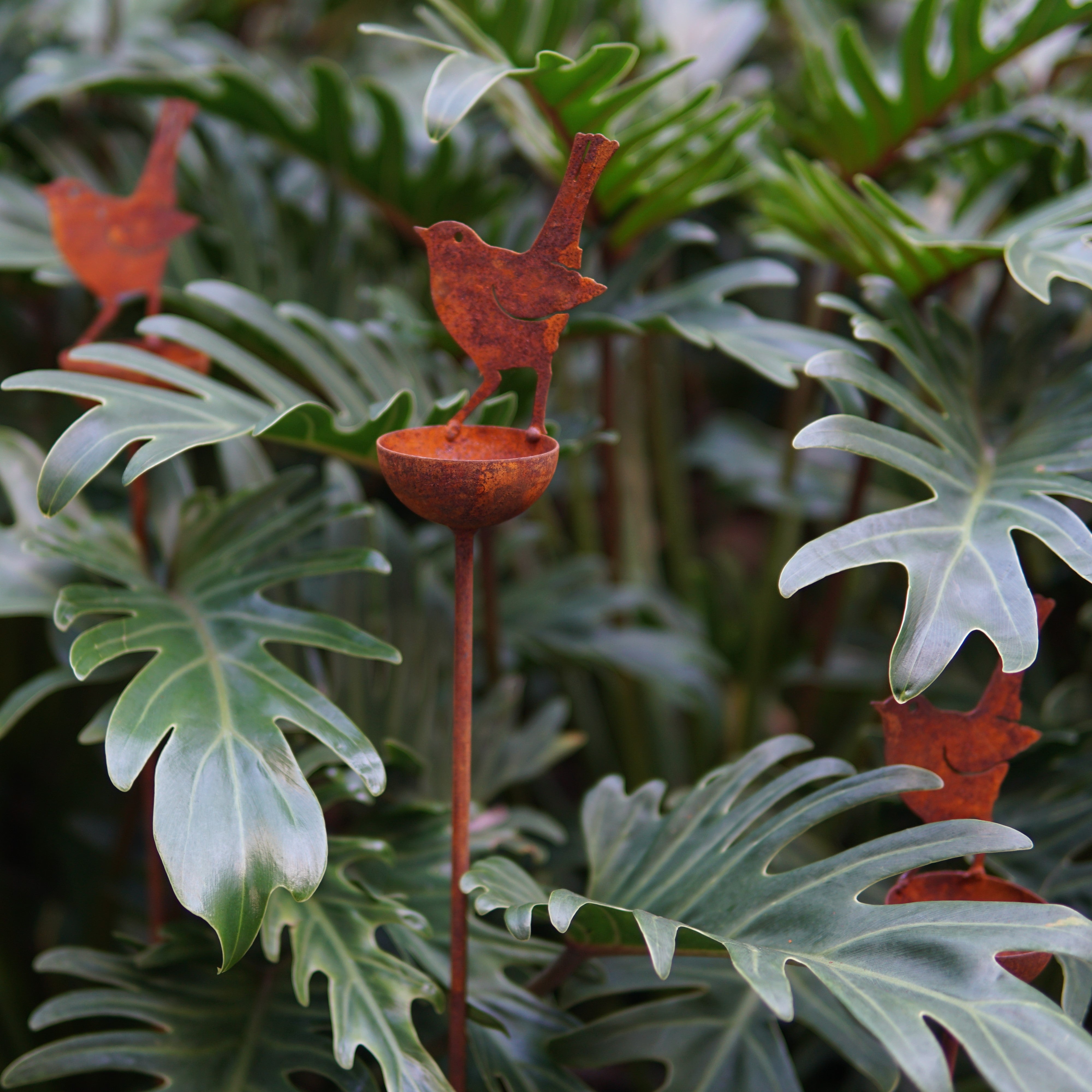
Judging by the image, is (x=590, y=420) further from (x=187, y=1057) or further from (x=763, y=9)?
(x=763, y=9)

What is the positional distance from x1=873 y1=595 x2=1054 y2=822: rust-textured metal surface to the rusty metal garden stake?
24 centimetres

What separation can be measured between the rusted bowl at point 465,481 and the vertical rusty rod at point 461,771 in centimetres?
3

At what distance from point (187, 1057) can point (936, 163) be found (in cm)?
110

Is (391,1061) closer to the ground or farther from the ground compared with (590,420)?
closer to the ground

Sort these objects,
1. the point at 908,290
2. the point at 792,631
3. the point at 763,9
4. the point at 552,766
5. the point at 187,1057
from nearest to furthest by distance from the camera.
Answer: the point at 187,1057, the point at 908,290, the point at 763,9, the point at 792,631, the point at 552,766

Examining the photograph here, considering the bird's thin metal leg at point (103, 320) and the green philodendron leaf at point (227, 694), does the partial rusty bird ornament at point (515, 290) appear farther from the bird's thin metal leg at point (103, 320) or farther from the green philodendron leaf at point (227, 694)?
the bird's thin metal leg at point (103, 320)

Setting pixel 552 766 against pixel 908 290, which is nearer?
pixel 908 290

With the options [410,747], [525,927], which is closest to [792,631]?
[410,747]

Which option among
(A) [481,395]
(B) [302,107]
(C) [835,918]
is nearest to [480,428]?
(A) [481,395]

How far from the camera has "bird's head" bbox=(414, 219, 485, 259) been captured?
18.4 inches

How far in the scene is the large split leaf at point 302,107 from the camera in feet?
2.95

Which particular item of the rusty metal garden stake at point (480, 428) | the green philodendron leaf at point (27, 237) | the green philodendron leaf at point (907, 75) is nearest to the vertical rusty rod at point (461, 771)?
the rusty metal garden stake at point (480, 428)

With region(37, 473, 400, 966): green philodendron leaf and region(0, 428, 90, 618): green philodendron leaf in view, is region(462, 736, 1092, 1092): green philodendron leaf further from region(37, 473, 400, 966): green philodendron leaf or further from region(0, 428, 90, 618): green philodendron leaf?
region(0, 428, 90, 618): green philodendron leaf

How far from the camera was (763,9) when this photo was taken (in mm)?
1247
